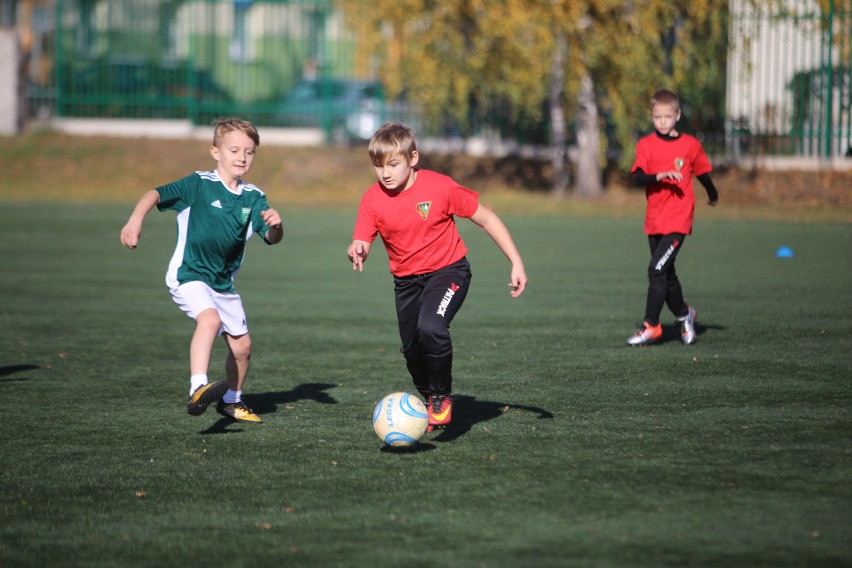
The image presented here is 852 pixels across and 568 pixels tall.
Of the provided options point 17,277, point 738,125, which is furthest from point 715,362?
point 738,125

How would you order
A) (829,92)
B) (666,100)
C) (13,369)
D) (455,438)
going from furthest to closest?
(829,92) < (666,100) < (13,369) < (455,438)

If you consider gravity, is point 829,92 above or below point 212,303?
above

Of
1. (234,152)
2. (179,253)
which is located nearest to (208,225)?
(179,253)

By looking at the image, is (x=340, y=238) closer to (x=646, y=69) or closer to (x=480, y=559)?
(x=646, y=69)

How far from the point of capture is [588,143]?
24.8 metres

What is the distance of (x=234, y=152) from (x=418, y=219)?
1.12 meters

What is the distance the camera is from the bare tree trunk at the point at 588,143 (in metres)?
24.1

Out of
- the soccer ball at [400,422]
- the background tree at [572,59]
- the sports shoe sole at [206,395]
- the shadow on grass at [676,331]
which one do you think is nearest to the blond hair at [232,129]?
the sports shoe sole at [206,395]

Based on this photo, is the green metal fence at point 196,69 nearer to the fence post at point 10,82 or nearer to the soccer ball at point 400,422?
the fence post at point 10,82

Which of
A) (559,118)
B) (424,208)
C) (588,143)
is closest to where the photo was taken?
(424,208)

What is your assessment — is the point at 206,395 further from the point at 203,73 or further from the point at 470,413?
the point at 203,73

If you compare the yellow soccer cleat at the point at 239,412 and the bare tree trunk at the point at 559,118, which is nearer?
the yellow soccer cleat at the point at 239,412

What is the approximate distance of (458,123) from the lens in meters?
29.3

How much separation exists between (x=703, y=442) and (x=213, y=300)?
281 centimetres
